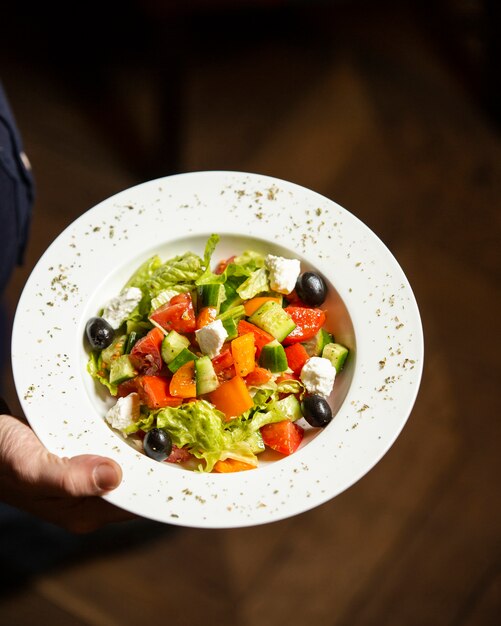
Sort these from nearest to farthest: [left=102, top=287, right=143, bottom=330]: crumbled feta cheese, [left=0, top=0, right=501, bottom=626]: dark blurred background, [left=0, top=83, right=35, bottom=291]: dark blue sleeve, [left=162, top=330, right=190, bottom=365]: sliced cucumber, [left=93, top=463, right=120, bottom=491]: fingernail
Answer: [left=93, top=463, right=120, bottom=491]: fingernail, [left=162, top=330, right=190, bottom=365]: sliced cucumber, [left=102, top=287, right=143, bottom=330]: crumbled feta cheese, [left=0, top=83, right=35, bottom=291]: dark blue sleeve, [left=0, top=0, right=501, bottom=626]: dark blurred background

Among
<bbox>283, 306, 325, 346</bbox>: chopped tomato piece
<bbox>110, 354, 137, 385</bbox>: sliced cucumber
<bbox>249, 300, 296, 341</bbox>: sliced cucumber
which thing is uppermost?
<bbox>283, 306, 325, 346</bbox>: chopped tomato piece

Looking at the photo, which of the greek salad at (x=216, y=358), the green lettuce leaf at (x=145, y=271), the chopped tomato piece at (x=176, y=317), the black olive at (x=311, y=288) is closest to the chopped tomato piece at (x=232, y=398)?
the greek salad at (x=216, y=358)

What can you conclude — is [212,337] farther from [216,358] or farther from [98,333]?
[98,333]

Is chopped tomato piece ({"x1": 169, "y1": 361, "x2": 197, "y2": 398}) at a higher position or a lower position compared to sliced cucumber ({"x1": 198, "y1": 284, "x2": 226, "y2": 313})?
lower

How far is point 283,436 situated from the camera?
2084 mm

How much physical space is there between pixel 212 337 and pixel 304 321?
1.03ft

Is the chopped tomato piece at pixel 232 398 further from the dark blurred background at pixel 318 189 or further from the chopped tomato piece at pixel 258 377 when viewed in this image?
the dark blurred background at pixel 318 189

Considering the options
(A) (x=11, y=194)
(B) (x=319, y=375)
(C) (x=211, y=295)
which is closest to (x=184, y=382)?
(C) (x=211, y=295)

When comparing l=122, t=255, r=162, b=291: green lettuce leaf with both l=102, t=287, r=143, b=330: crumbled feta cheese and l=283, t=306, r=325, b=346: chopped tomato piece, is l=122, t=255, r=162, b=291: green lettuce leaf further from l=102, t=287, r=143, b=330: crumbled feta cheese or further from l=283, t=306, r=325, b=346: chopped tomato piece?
l=283, t=306, r=325, b=346: chopped tomato piece

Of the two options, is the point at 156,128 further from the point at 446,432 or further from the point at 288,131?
the point at 446,432

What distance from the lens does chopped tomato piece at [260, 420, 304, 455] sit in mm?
2074

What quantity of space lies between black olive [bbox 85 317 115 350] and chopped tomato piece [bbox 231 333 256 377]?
38 centimetres

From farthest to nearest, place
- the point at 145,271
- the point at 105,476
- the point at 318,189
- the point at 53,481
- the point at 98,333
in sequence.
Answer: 1. the point at 318,189
2. the point at 145,271
3. the point at 98,333
4. the point at 53,481
5. the point at 105,476

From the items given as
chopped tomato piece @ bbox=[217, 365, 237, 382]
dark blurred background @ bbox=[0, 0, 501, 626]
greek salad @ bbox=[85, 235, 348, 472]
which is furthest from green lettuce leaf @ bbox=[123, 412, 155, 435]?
dark blurred background @ bbox=[0, 0, 501, 626]
